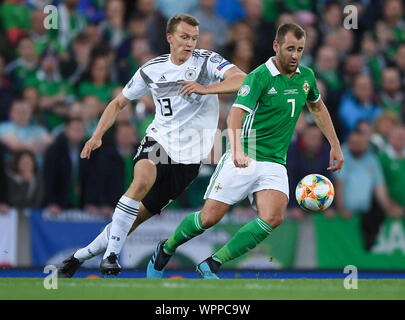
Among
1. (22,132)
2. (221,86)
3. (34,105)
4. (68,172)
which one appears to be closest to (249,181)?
(221,86)

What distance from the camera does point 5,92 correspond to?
12055 millimetres

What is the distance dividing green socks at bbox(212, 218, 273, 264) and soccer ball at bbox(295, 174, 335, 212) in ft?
1.51

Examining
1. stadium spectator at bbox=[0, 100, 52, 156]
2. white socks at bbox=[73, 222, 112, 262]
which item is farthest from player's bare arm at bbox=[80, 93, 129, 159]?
stadium spectator at bbox=[0, 100, 52, 156]

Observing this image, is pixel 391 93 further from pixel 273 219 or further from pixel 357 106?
pixel 273 219

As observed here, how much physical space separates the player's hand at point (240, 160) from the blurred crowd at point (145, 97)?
14.2 ft

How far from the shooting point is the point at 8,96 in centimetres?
1202

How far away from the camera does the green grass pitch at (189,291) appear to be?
6.30m

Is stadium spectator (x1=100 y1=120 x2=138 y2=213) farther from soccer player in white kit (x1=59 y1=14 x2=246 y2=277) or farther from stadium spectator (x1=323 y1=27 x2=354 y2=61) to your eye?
stadium spectator (x1=323 y1=27 x2=354 y2=61)

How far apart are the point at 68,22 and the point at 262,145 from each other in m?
6.33

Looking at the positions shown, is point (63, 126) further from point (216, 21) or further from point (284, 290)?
point (284, 290)

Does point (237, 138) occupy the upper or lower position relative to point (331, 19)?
lower

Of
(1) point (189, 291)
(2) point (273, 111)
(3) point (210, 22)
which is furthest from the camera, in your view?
(3) point (210, 22)

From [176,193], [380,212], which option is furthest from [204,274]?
[380,212]

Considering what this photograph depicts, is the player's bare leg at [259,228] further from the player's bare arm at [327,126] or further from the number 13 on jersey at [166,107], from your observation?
the number 13 on jersey at [166,107]
